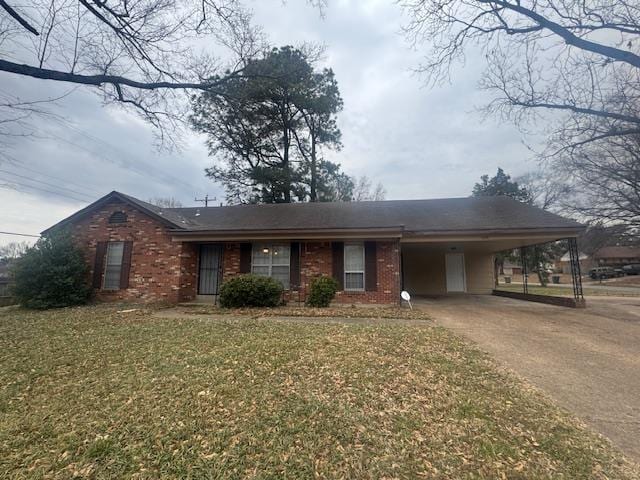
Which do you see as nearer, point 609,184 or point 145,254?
point 145,254

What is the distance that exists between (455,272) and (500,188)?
50.3ft

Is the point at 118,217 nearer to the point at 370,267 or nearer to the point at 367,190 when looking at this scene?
the point at 370,267

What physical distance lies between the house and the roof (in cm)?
4

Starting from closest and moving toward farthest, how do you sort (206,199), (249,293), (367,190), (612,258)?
(249,293), (206,199), (367,190), (612,258)

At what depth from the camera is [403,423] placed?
2.84 meters

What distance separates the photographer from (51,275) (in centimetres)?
983

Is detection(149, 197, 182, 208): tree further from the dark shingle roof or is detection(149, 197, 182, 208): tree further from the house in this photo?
the house

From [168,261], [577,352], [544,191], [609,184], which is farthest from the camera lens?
[544,191]

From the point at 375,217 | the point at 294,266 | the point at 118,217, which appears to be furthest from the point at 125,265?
the point at 375,217

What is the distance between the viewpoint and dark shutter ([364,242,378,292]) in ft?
32.6

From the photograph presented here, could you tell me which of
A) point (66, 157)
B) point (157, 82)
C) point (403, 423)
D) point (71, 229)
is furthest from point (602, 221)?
point (66, 157)

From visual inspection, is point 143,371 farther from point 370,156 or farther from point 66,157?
point 370,156

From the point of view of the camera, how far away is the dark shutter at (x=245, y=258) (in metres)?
10.8

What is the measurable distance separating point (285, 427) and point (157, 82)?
779 cm
